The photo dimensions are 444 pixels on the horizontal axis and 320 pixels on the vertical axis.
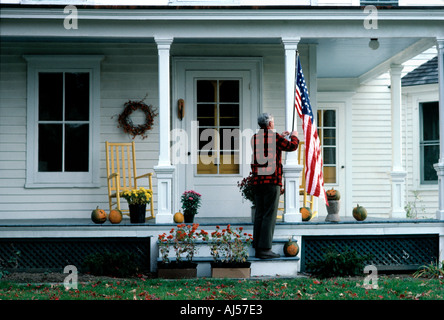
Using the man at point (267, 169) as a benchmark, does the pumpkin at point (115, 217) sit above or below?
below

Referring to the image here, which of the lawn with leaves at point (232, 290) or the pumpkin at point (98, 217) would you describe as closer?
the lawn with leaves at point (232, 290)

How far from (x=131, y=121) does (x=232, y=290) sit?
4357mm

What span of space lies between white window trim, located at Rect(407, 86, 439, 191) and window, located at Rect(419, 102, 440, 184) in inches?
3.0

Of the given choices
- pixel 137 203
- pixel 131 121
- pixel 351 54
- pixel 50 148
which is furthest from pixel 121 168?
pixel 351 54

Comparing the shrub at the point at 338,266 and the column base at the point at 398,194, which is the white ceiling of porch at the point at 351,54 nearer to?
the column base at the point at 398,194

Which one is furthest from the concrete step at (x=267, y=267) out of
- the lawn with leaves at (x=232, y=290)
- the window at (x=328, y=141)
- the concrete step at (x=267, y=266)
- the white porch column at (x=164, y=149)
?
the window at (x=328, y=141)

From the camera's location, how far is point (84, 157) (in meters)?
10.4

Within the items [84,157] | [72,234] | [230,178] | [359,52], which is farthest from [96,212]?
[359,52]

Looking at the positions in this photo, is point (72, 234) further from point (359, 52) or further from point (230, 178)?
point (359, 52)

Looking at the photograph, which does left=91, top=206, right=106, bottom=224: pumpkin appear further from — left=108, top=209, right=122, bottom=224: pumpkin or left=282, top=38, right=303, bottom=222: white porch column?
left=282, top=38, right=303, bottom=222: white porch column

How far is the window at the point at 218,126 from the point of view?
1048 cm

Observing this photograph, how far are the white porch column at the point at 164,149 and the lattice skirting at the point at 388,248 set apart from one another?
197 centimetres

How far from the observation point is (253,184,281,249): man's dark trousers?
8.00 meters

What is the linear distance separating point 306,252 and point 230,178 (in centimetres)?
208
